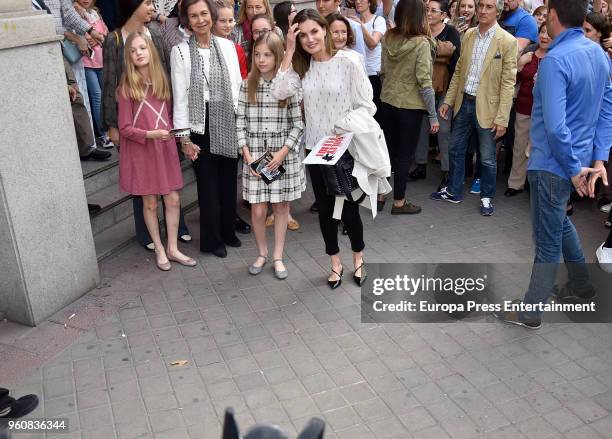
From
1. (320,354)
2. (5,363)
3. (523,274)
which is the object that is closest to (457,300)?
(523,274)

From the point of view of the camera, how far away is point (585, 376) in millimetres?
3877

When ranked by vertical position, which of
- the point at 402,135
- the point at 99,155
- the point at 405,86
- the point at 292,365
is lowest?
the point at 292,365

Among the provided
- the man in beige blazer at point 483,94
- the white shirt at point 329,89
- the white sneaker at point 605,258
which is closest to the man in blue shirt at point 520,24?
the man in beige blazer at point 483,94

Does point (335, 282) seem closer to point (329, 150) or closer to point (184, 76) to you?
point (329, 150)

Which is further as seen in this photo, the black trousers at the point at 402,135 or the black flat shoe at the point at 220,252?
the black trousers at the point at 402,135

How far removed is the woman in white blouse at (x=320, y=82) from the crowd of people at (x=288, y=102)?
1 centimetres

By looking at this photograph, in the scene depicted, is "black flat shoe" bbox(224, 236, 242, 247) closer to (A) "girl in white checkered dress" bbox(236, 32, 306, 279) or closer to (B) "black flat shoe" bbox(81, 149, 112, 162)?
(A) "girl in white checkered dress" bbox(236, 32, 306, 279)

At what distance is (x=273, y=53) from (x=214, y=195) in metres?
1.40

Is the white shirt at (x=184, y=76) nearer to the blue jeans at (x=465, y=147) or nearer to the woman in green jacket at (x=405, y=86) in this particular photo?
the woman in green jacket at (x=405, y=86)

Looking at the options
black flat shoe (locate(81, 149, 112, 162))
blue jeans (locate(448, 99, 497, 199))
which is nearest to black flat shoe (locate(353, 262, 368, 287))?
blue jeans (locate(448, 99, 497, 199))

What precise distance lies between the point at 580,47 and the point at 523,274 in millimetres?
2015

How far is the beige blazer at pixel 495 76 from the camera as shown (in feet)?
19.6

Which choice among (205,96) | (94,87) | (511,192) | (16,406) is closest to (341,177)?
(205,96)

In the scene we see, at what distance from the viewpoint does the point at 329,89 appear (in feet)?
15.3
